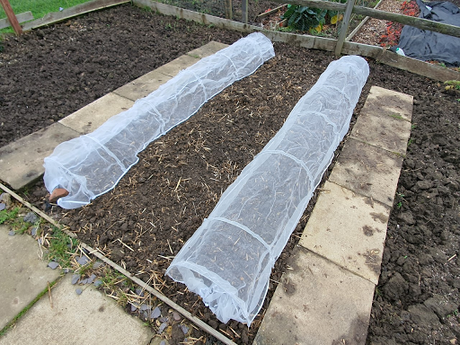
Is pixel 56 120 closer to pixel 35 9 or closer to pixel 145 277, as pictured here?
pixel 145 277

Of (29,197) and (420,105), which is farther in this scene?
(420,105)

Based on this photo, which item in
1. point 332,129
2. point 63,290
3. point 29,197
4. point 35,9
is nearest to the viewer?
point 63,290

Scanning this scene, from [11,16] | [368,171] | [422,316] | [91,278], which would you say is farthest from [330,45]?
[11,16]

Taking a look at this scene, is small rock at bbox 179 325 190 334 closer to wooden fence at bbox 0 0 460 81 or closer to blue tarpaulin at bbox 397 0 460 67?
wooden fence at bbox 0 0 460 81

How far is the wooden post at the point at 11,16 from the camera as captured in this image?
4.60 meters

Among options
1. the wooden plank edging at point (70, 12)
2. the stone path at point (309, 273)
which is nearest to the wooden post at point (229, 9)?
the wooden plank edging at point (70, 12)

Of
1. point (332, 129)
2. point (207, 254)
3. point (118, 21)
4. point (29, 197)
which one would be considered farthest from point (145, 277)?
point (118, 21)

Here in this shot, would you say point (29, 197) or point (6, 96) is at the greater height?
point (6, 96)

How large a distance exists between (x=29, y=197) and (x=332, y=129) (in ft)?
10.5

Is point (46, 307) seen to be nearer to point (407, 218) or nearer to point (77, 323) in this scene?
point (77, 323)

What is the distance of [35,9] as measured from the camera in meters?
5.54

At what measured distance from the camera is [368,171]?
116 inches

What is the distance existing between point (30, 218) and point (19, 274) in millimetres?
542

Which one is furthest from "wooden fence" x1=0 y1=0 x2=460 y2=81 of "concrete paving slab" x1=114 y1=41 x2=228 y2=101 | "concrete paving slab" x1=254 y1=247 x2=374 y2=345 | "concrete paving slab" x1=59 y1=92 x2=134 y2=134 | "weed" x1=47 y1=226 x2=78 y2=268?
"weed" x1=47 y1=226 x2=78 y2=268
